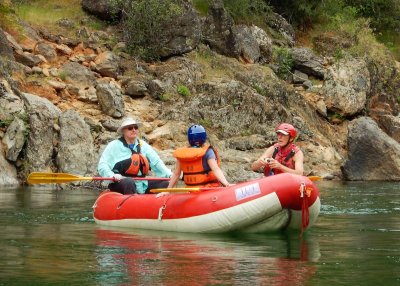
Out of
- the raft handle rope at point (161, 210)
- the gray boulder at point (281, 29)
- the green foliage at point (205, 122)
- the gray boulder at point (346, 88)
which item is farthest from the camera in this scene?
the gray boulder at point (281, 29)

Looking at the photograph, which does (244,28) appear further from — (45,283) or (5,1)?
(45,283)

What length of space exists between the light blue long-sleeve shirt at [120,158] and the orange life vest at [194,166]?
1.41 meters

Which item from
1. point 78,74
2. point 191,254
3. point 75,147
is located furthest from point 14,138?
point 191,254

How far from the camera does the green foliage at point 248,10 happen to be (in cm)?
2900

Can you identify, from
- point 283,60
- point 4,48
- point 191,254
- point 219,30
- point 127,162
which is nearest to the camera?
point 191,254

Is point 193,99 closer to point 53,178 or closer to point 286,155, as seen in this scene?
point 53,178

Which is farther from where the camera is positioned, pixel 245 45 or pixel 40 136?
pixel 245 45

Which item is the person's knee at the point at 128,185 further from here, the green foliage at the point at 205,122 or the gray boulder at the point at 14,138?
the green foliage at the point at 205,122

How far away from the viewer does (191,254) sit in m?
7.77

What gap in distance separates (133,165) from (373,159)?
43.7 ft

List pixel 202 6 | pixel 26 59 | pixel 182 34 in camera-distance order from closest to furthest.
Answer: pixel 26 59 < pixel 182 34 < pixel 202 6

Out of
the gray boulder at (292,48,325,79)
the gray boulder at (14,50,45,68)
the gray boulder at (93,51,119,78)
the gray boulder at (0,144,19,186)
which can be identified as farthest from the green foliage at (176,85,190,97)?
the gray boulder at (0,144,19,186)

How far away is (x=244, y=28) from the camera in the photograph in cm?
2848

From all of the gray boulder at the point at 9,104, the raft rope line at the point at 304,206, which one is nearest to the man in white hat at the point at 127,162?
the raft rope line at the point at 304,206
